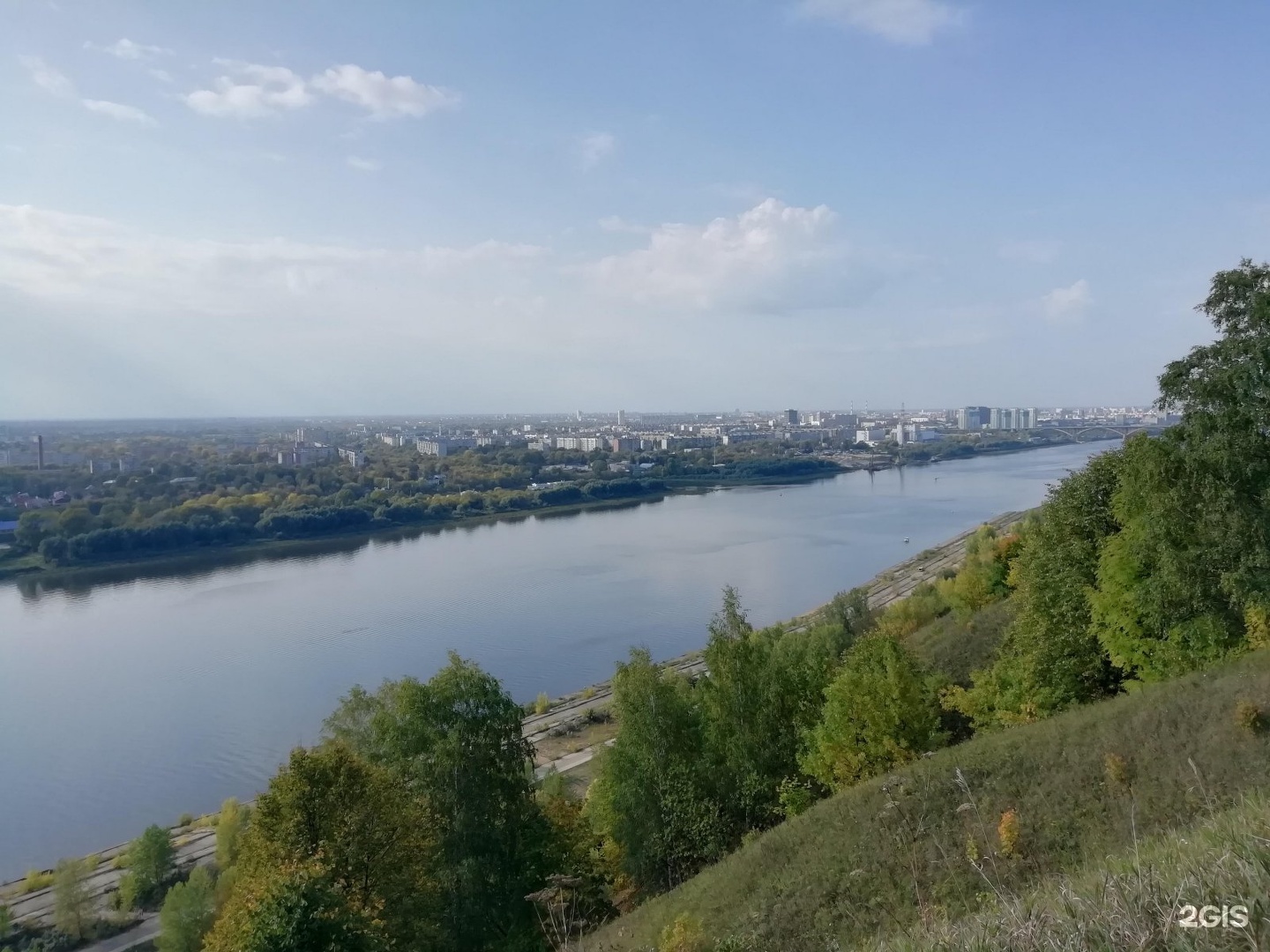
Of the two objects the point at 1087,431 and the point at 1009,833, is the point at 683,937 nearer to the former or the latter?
the point at 1009,833

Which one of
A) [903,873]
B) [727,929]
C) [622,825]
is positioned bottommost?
[622,825]

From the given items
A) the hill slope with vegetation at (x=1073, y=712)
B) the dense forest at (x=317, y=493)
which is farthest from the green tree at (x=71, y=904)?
the dense forest at (x=317, y=493)

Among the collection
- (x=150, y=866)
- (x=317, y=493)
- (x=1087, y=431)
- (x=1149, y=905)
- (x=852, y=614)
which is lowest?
(x=150, y=866)

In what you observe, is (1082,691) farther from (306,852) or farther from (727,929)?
(306,852)

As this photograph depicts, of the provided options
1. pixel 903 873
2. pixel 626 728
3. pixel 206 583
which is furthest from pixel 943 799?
pixel 206 583

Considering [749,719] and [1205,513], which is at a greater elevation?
[1205,513]

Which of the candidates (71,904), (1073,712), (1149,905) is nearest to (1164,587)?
(1073,712)

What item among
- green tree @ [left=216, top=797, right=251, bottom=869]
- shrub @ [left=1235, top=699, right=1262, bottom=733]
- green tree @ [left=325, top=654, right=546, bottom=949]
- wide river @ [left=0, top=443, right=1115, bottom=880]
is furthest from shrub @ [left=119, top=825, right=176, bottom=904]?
shrub @ [left=1235, top=699, right=1262, bottom=733]

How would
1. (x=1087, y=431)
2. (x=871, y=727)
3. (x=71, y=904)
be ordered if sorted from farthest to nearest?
(x=1087, y=431) < (x=71, y=904) < (x=871, y=727)
